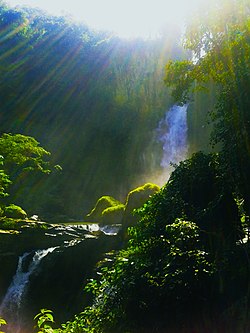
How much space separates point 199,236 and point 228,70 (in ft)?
11.4

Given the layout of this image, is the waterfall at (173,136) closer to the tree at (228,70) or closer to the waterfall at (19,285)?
the waterfall at (19,285)

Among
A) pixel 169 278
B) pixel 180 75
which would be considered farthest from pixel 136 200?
pixel 169 278

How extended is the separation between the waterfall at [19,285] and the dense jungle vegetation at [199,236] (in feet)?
22.4

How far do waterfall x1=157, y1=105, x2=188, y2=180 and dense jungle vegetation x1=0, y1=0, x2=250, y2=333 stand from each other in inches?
854

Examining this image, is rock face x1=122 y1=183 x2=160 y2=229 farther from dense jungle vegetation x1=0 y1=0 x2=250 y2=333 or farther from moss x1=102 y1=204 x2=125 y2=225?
dense jungle vegetation x1=0 y1=0 x2=250 y2=333

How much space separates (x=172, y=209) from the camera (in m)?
6.95

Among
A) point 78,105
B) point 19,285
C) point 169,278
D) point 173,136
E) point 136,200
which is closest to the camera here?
point 169,278

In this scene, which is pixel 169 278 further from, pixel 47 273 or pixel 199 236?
pixel 47 273

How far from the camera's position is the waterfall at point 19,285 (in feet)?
39.4

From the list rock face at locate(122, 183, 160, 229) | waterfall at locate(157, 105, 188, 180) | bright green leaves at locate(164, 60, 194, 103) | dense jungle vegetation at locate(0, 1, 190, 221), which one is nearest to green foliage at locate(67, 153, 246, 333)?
bright green leaves at locate(164, 60, 194, 103)

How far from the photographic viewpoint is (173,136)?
107 feet

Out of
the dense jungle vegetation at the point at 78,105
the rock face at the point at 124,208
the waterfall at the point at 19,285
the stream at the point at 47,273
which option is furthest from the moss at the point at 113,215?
the dense jungle vegetation at the point at 78,105

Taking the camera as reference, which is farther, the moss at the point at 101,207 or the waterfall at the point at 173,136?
the waterfall at the point at 173,136

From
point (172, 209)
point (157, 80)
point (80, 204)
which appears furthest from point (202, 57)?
point (157, 80)
